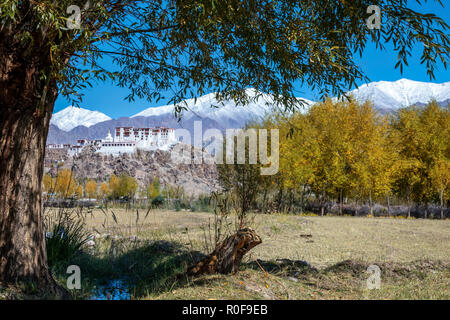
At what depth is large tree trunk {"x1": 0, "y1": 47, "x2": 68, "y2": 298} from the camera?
3320 millimetres

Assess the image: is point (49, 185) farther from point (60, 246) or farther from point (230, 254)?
point (230, 254)

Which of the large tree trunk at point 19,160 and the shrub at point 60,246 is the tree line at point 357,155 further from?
the large tree trunk at point 19,160

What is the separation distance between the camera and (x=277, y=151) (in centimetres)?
1627

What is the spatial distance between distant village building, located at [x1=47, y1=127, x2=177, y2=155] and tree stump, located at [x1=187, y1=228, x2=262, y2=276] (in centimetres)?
6644

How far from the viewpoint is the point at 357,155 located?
19.5 metres

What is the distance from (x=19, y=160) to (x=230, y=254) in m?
2.37

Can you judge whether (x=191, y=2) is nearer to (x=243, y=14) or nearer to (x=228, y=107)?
(x=243, y=14)

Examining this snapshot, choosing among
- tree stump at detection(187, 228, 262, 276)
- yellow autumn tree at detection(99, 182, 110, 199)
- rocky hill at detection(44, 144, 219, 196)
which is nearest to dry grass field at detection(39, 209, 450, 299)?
tree stump at detection(187, 228, 262, 276)

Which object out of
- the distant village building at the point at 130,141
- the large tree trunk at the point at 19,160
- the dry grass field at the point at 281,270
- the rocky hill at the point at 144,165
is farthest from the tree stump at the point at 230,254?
the distant village building at the point at 130,141

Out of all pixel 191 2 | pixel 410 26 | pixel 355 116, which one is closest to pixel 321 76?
pixel 410 26

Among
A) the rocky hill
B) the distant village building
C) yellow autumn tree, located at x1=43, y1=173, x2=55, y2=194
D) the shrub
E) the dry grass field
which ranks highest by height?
the distant village building

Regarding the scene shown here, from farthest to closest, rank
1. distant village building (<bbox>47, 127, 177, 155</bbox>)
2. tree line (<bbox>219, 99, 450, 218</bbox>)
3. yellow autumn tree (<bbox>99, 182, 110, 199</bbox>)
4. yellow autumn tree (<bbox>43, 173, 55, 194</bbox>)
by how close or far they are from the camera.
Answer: distant village building (<bbox>47, 127, 177, 155</bbox>)
tree line (<bbox>219, 99, 450, 218</bbox>)
yellow autumn tree (<bbox>99, 182, 110, 199</bbox>)
yellow autumn tree (<bbox>43, 173, 55, 194</bbox>)

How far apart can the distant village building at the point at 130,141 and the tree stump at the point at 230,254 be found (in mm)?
66439

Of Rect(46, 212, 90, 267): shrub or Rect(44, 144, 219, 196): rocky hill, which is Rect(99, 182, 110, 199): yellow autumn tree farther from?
Rect(44, 144, 219, 196): rocky hill
